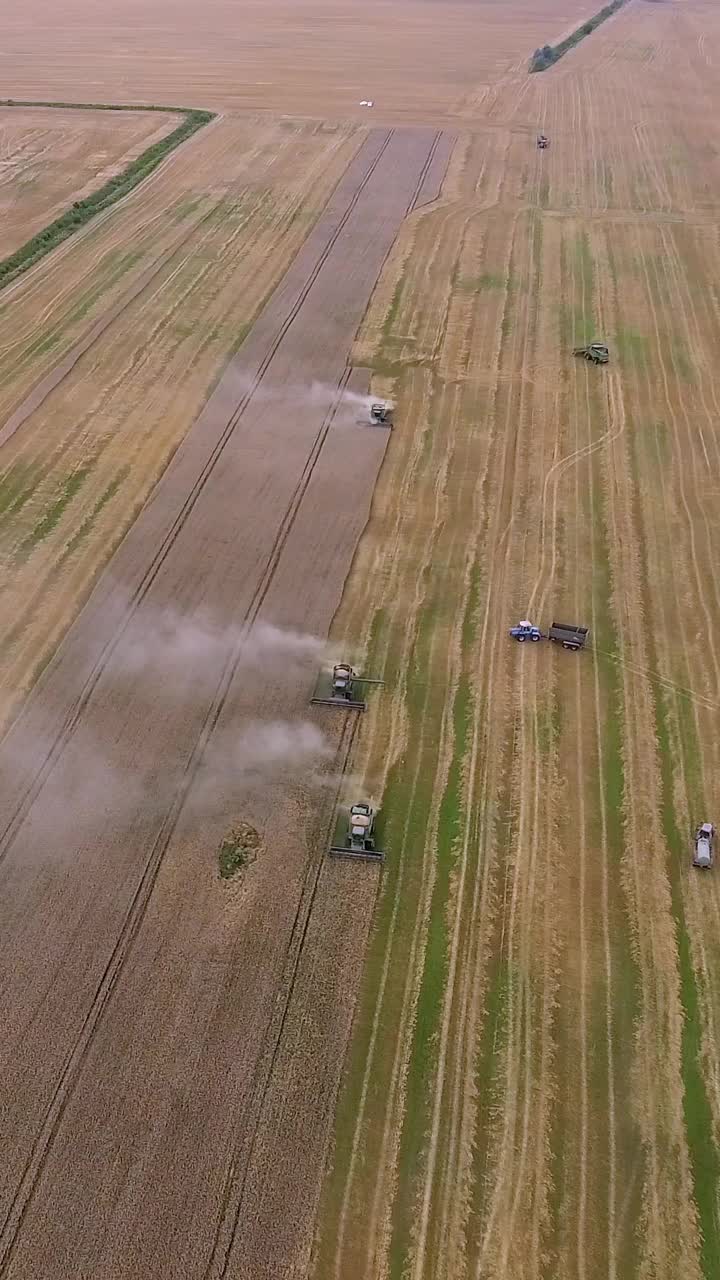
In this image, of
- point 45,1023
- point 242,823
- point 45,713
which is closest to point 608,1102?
point 242,823

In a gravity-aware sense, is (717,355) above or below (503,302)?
below

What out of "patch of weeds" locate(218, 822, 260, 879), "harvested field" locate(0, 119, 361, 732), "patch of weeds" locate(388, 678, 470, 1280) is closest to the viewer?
"patch of weeds" locate(388, 678, 470, 1280)

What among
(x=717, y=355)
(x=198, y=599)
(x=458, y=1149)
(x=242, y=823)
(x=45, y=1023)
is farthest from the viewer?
(x=717, y=355)

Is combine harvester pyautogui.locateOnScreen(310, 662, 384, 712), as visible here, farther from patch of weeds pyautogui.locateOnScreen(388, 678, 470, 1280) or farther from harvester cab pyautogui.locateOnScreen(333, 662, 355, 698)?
patch of weeds pyautogui.locateOnScreen(388, 678, 470, 1280)

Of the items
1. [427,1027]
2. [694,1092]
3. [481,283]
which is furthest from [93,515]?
[481,283]

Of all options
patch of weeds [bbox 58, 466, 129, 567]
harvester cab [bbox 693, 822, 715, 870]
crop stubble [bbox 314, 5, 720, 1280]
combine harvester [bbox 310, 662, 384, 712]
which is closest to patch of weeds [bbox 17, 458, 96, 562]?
patch of weeds [bbox 58, 466, 129, 567]

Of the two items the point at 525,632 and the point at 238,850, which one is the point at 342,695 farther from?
the point at 525,632

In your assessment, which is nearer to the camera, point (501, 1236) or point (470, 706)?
point (501, 1236)

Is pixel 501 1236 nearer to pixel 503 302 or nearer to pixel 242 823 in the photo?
pixel 242 823
